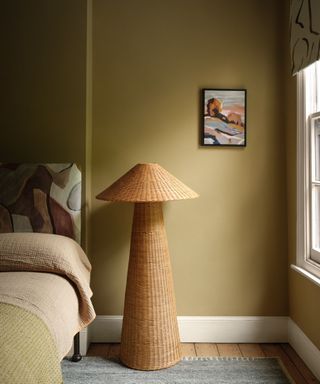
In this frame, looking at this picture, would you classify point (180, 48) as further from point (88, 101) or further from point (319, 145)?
point (319, 145)

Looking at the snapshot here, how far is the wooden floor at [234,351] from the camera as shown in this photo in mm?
2494

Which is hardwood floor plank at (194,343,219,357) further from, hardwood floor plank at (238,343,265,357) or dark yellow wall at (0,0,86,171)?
dark yellow wall at (0,0,86,171)

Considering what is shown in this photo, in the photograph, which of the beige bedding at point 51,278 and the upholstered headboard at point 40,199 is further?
the upholstered headboard at point 40,199

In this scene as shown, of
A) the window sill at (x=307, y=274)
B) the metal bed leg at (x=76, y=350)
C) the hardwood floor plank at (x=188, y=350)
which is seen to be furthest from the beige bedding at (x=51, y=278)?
the window sill at (x=307, y=274)

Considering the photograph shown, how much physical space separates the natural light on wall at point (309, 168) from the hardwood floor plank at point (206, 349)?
2.56ft

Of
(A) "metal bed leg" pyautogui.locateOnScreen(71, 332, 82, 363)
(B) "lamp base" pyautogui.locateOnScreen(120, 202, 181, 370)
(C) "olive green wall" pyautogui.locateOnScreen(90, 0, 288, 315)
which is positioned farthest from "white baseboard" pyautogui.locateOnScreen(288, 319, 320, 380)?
(A) "metal bed leg" pyautogui.locateOnScreen(71, 332, 82, 363)

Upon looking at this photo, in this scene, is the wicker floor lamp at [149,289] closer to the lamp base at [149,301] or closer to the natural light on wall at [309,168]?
the lamp base at [149,301]

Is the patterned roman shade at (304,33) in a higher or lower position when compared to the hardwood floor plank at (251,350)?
higher

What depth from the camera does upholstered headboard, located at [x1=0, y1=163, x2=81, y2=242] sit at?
2457 mm

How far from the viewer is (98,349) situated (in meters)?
2.64

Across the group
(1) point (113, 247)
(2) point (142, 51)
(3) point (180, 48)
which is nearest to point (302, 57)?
(3) point (180, 48)

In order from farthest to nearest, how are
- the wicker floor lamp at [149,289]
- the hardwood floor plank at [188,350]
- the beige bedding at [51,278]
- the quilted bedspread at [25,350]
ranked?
the hardwood floor plank at [188,350], the wicker floor lamp at [149,289], the beige bedding at [51,278], the quilted bedspread at [25,350]

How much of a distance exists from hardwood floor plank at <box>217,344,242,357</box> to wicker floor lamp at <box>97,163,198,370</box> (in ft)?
1.18

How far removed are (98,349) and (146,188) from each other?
47.4 inches
